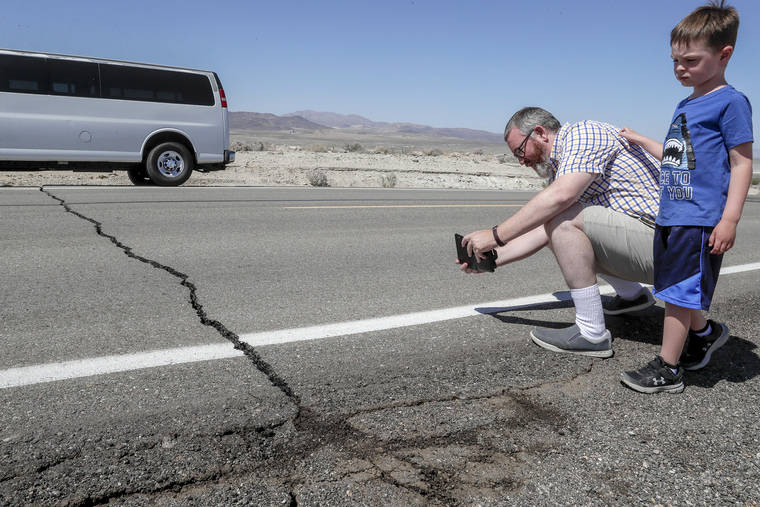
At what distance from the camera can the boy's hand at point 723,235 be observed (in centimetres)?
260

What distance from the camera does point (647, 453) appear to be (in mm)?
2340

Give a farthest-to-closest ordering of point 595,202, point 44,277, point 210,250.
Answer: point 210,250 < point 44,277 < point 595,202

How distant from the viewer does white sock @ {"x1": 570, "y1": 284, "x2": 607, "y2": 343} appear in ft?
10.9

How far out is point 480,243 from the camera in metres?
3.30

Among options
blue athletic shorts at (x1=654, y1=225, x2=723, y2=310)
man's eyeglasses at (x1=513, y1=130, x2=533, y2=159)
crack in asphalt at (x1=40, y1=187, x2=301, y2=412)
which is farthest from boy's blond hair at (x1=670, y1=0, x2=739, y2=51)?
crack in asphalt at (x1=40, y1=187, x2=301, y2=412)

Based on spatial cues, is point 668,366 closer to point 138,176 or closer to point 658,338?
point 658,338

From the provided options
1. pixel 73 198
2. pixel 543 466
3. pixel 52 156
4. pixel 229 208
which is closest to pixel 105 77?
pixel 52 156

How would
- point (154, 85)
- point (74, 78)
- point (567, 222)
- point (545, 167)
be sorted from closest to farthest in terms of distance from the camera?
point (567, 222) → point (545, 167) → point (74, 78) → point (154, 85)

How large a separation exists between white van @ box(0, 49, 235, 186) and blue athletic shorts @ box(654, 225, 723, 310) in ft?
32.7

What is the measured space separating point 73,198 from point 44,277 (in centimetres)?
468

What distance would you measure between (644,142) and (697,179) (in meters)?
0.69

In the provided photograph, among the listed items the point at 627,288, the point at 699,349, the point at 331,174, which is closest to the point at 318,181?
the point at 331,174

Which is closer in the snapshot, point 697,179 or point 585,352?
point 697,179

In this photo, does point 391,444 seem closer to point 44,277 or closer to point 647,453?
point 647,453
